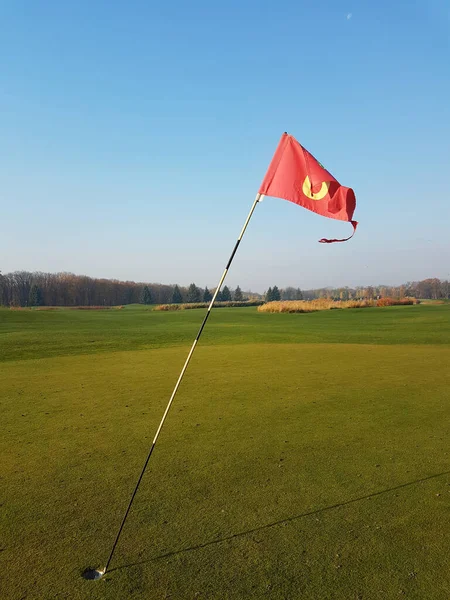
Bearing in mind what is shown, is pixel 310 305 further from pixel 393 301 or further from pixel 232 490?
pixel 232 490

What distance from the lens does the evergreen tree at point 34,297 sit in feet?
216

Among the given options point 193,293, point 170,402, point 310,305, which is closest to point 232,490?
point 170,402

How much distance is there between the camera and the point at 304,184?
12.1ft

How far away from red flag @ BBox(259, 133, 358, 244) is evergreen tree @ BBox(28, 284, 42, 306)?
2671 inches

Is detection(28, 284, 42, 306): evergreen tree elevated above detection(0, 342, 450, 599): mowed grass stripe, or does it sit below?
above

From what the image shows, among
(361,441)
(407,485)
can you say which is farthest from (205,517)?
(361,441)

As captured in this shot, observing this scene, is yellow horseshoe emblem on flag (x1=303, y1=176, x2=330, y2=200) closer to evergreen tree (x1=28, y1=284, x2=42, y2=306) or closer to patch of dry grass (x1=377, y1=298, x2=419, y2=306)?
patch of dry grass (x1=377, y1=298, x2=419, y2=306)

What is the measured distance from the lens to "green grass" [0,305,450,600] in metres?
2.57

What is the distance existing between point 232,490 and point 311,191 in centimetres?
250

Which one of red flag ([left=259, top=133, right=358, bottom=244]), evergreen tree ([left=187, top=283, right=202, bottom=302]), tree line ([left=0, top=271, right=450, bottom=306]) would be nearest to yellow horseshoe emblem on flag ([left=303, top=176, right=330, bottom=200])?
red flag ([left=259, top=133, right=358, bottom=244])

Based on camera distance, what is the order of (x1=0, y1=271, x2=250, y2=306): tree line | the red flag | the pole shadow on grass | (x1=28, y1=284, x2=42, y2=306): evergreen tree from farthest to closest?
(x1=0, y1=271, x2=250, y2=306): tree line
(x1=28, y1=284, x2=42, y2=306): evergreen tree
the red flag
the pole shadow on grass

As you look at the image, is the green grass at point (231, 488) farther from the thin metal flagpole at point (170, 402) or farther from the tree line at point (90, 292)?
the tree line at point (90, 292)

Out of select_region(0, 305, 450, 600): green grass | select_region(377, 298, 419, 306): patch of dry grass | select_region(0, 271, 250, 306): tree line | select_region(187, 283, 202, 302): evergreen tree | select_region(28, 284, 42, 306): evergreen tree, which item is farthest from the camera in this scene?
select_region(187, 283, 202, 302): evergreen tree

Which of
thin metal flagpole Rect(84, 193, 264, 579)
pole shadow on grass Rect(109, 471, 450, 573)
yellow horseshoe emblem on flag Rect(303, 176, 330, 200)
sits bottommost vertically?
pole shadow on grass Rect(109, 471, 450, 573)
